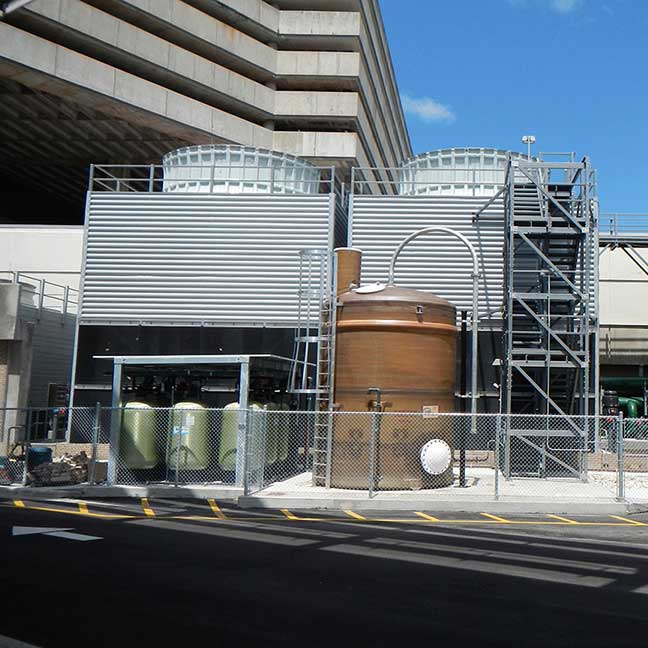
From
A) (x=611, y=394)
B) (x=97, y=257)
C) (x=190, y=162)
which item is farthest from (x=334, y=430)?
(x=611, y=394)

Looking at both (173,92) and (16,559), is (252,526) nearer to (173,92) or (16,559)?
(16,559)

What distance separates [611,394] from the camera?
30.6 meters

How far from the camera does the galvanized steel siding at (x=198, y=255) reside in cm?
2442

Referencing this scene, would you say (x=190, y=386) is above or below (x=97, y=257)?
below

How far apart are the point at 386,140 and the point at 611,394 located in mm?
38285

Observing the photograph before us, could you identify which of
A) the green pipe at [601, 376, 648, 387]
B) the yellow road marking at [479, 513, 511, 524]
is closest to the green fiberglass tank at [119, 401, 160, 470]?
the yellow road marking at [479, 513, 511, 524]

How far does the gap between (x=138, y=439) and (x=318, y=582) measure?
31.2ft

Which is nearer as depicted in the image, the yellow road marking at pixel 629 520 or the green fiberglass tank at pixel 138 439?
the yellow road marking at pixel 629 520

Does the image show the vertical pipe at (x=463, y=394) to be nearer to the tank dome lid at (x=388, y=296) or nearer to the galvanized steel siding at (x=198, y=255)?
the tank dome lid at (x=388, y=296)

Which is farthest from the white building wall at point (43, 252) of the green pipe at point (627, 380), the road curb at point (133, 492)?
the green pipe at point (627, 380)

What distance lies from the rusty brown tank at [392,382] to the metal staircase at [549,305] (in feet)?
11.1

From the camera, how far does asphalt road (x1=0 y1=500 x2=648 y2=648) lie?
21.0ft

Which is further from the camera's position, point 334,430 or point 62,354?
point 62,354

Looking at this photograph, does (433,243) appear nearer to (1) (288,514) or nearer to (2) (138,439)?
(2) (138,439)
